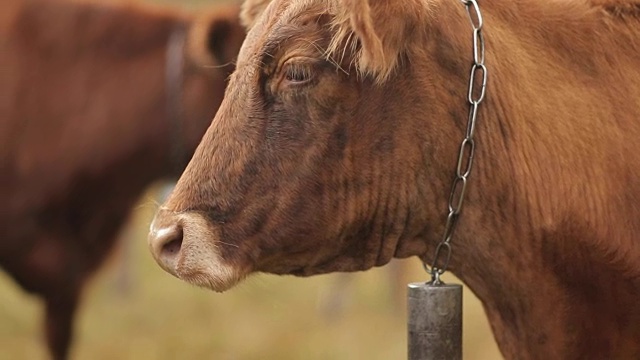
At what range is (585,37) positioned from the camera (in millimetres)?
2564

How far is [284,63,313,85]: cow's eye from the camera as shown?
247cm

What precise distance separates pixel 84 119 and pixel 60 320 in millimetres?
926

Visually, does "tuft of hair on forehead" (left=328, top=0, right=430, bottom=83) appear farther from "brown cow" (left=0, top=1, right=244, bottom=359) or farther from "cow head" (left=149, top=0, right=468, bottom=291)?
"brown cow" (left=0, top=1, right=244, bottom=359)

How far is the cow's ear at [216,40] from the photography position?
16.6 feet

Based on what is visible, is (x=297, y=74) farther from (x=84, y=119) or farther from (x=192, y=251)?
(x=84, y=119)

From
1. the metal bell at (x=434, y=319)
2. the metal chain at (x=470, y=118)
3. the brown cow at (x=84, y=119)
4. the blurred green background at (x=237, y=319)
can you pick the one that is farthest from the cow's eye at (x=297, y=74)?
the blurred green background at (x=237, y=319)

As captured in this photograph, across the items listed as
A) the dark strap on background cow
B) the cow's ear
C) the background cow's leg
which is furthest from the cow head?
the background cow's leg

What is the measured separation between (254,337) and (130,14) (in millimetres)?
2409

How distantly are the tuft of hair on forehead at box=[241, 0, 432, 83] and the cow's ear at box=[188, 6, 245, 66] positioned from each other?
2.58 metres

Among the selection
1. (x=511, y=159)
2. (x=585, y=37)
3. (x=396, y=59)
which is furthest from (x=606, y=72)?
(x=396, y=59)

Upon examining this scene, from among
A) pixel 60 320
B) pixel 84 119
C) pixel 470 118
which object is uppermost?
pixel 84 119

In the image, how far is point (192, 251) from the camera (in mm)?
2438

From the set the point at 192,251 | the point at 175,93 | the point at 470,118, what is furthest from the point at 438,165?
the point at 175,93

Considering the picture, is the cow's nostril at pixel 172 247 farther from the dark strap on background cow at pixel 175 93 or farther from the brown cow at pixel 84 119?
the dark strap on background cow at pixel 175 93
